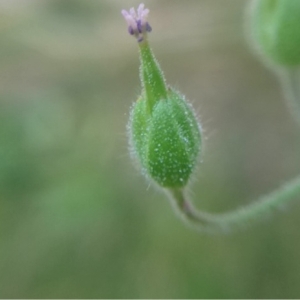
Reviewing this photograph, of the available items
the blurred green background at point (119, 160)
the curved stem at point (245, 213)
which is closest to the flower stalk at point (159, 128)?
the curved stem at point (245, 213)

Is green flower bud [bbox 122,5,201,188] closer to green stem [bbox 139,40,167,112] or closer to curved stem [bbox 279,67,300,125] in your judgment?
green stem [bbox 139,40,167,112]

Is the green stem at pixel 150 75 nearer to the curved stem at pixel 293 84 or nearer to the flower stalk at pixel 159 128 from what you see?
the flower stalk at pixel 159 128

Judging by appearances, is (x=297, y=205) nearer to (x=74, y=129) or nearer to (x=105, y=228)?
(x=105, y=228)

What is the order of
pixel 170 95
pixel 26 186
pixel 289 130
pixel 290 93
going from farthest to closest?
pixel 289 130, pixel 26 186, pixel 290 93, pixel 170 95

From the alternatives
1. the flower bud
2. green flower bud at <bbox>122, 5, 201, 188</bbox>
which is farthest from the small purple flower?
the flower bud

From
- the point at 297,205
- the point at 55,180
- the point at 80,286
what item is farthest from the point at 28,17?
the point at 297,205

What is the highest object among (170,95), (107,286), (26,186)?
(26,186)
